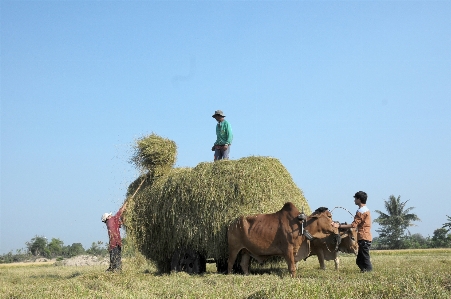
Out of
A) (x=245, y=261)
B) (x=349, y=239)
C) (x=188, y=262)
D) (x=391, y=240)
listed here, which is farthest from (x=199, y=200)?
(x=391, y=240)

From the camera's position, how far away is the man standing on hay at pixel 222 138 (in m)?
14.9

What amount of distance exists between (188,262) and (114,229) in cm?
218

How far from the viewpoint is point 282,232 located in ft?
38.2

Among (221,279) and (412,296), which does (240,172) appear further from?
(412,296)

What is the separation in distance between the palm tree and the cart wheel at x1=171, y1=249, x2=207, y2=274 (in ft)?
135

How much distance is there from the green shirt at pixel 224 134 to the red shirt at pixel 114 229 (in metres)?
3.47

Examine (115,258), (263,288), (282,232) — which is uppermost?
(282,232)

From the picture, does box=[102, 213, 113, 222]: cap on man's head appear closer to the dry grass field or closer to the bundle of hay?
the bundle of hay

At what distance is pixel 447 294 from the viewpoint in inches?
273

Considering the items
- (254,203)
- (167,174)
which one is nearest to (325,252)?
(254,203)

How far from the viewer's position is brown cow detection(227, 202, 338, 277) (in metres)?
11.6

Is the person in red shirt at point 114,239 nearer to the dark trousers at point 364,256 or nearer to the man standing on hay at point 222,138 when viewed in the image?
the man standing on hay at point 222,138

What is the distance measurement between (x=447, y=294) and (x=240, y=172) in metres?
6.32

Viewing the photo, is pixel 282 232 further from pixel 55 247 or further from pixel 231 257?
pixel 55 247
